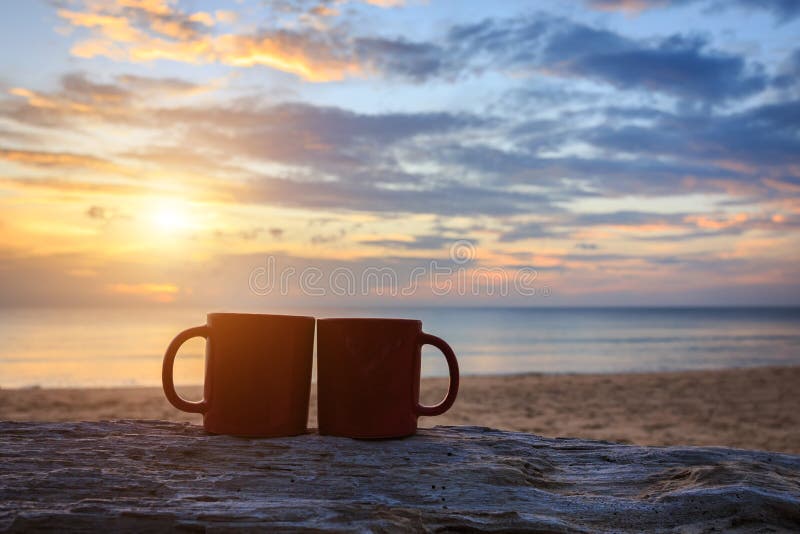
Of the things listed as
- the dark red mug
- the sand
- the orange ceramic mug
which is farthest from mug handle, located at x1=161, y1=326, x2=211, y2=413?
the sand

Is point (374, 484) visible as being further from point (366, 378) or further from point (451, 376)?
point (451, 376)

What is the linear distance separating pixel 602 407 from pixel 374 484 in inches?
469

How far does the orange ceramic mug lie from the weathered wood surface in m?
0.06

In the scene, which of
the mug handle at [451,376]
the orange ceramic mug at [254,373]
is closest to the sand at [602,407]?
the mug handle at [451,376]

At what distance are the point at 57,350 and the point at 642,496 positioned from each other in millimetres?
30475

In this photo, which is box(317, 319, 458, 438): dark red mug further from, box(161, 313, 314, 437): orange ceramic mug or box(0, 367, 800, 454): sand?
box(0, 367, 800, 454): sand

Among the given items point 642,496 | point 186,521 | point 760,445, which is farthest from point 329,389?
point 760,445

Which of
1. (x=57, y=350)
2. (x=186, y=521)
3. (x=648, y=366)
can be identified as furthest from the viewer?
(x=57, y=350)

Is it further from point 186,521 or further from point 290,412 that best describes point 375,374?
point 186,521

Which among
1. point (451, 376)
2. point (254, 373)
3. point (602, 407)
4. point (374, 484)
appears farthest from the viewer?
point (602, 407)

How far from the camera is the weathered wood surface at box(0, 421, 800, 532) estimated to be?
105cm

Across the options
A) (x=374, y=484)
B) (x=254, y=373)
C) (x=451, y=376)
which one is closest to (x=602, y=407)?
(x=451, y=376)

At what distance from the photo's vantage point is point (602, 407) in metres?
12.3

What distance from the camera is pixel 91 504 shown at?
106 centimetres
